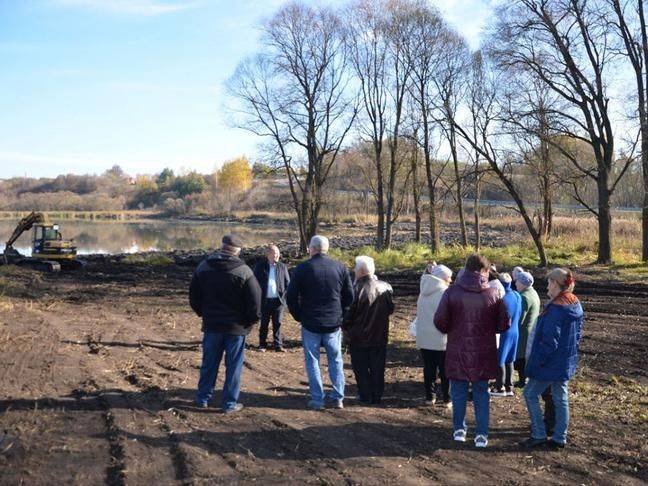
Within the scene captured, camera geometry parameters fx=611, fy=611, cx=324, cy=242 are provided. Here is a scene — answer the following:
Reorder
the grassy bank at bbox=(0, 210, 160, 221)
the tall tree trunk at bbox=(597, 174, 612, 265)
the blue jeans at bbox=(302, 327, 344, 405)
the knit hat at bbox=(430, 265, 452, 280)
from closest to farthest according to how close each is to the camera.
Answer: the blue jeans at bbox=(302, 327, 344, 405)
the knit hat at bbox=(430, 265, 452, 280)
the tall tree trunk at bbox=(597, 174, 612, 265)
the grassy bank at bbox=(0, 210, 160, 221)

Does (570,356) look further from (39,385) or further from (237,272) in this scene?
(39,385)

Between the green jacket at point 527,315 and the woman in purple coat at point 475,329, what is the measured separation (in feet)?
7.41

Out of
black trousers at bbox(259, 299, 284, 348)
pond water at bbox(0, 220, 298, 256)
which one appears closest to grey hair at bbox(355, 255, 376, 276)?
black trousers at bbox(259, 299, 284, 348)

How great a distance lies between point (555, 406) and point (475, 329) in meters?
1.06

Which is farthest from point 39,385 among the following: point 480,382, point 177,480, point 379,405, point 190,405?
point 480,382

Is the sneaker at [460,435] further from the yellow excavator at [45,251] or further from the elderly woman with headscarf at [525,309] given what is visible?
the yellow excavator at [45,251]

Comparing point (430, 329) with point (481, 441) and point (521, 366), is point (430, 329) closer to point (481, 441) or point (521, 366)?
point (481, 441)

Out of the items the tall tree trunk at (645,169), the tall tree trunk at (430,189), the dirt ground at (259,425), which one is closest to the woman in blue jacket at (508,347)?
the dirt ground at (259,425)

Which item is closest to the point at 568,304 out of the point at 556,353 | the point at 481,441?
the point at 556,353

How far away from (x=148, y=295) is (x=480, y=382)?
14236mm

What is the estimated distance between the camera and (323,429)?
598cm

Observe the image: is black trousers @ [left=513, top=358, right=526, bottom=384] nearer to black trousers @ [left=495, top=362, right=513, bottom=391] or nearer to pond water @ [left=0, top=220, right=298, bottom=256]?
black trousers @ [left=495, top=362, right=513, bottom=391]

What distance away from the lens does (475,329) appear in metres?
5.54

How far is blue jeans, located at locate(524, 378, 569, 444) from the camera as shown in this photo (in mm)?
5594
